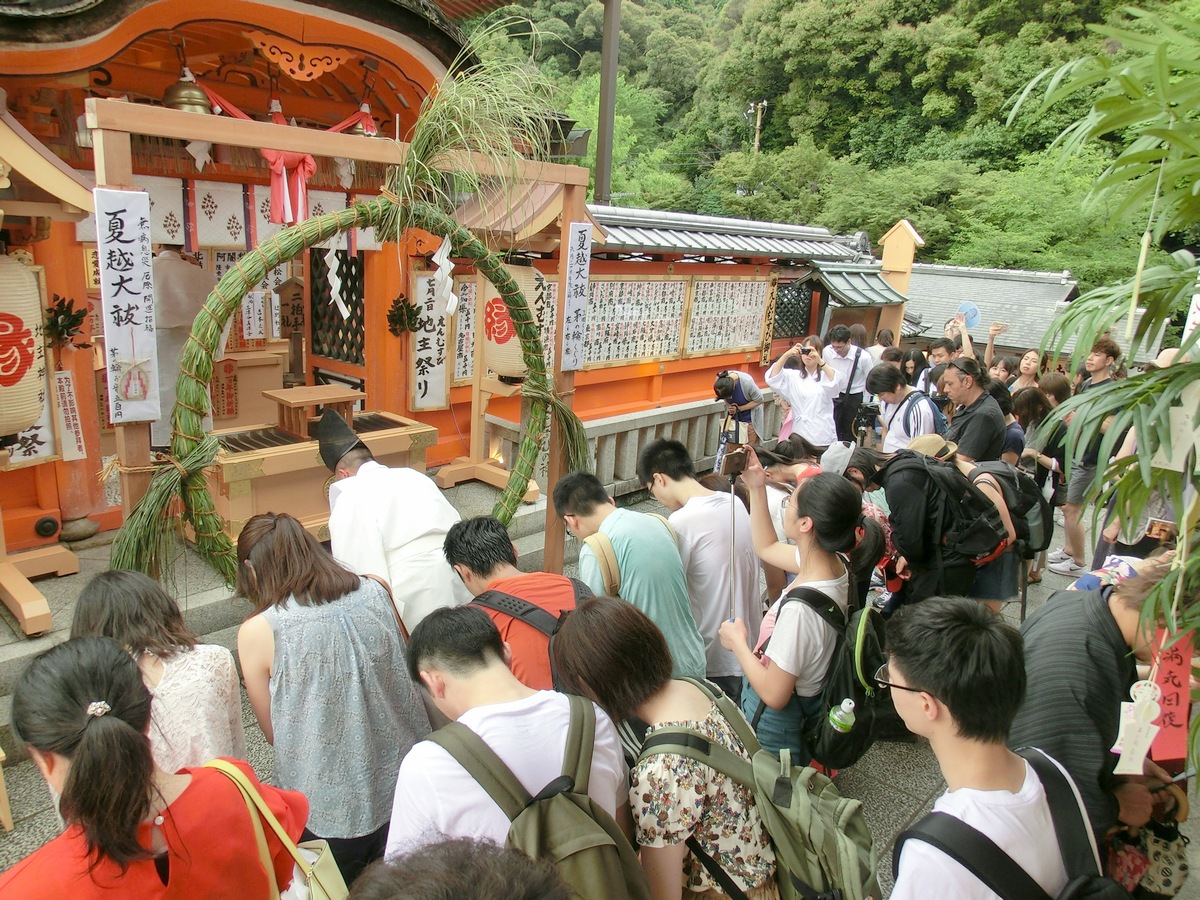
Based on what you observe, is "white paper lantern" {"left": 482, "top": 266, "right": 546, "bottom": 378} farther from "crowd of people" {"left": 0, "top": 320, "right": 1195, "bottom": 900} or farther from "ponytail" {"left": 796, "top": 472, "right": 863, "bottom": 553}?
"ponytail" {"left": 796, "top": 472, "right": 863, "bottom": 553}

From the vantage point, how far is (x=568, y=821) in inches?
72.2

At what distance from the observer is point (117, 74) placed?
6.31 m

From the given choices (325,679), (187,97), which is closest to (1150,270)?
(325,679)

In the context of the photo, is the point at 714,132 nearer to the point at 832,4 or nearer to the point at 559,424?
the point at 832,4

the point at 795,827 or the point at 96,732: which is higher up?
the point at 96,732

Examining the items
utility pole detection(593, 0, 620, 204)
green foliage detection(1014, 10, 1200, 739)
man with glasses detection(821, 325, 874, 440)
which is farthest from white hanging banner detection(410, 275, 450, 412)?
green foliage detection(1014, 10, 1200, 739)

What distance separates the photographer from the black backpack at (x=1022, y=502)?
4.49 meters

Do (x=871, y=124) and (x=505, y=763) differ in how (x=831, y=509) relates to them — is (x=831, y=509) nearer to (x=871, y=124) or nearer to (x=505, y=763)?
(x=505, y=763)

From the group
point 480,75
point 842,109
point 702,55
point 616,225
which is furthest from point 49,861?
point 702,55

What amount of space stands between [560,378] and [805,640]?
3430mm

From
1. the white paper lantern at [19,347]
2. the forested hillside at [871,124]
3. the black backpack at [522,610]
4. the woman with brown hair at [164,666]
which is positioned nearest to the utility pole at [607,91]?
the white paper lantern at [19,347]

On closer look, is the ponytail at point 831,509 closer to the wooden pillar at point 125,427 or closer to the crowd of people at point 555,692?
the crowd of people at point 555,692

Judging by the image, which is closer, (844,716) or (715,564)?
(844,716)

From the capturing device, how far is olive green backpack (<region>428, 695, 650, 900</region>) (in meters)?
1.80
